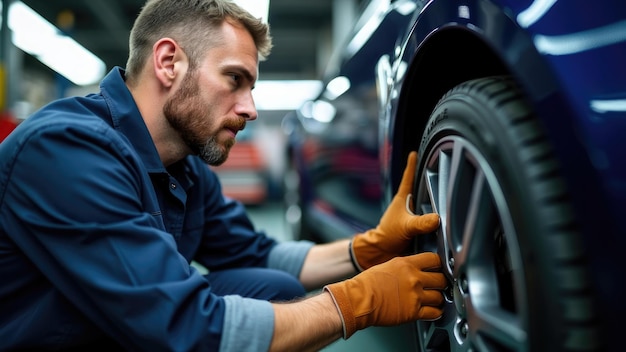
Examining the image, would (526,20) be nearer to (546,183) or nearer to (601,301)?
(546,183)

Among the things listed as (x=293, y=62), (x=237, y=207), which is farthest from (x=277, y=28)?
(x=237, y=207)

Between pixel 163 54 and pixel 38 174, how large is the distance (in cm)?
41

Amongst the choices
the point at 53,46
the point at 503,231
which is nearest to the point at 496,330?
the point at 503,231

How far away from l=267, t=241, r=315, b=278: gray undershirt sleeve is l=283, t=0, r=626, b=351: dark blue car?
50cm

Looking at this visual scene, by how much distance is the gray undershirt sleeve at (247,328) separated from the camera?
82 cm

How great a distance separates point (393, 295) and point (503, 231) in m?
0.30

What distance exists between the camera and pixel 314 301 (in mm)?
923

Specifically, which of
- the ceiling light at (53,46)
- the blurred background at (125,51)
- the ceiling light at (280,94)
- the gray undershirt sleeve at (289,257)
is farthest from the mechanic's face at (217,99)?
the ceiling light at (280,94)

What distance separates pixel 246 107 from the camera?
1144 mm

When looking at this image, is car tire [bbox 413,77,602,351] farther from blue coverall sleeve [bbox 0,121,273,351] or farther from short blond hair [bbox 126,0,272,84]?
short blond hair [bbox 126,0,272,84]

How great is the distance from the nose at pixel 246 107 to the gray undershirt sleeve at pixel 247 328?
18.4 inches

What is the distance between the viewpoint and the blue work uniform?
0.78m

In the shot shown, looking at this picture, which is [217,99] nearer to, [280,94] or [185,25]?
[185,25]

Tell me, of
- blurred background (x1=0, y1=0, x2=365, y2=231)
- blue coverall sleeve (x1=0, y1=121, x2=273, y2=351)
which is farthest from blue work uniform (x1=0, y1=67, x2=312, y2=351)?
blurred background (x1=0, y1=0, x2=365, y2=231)
